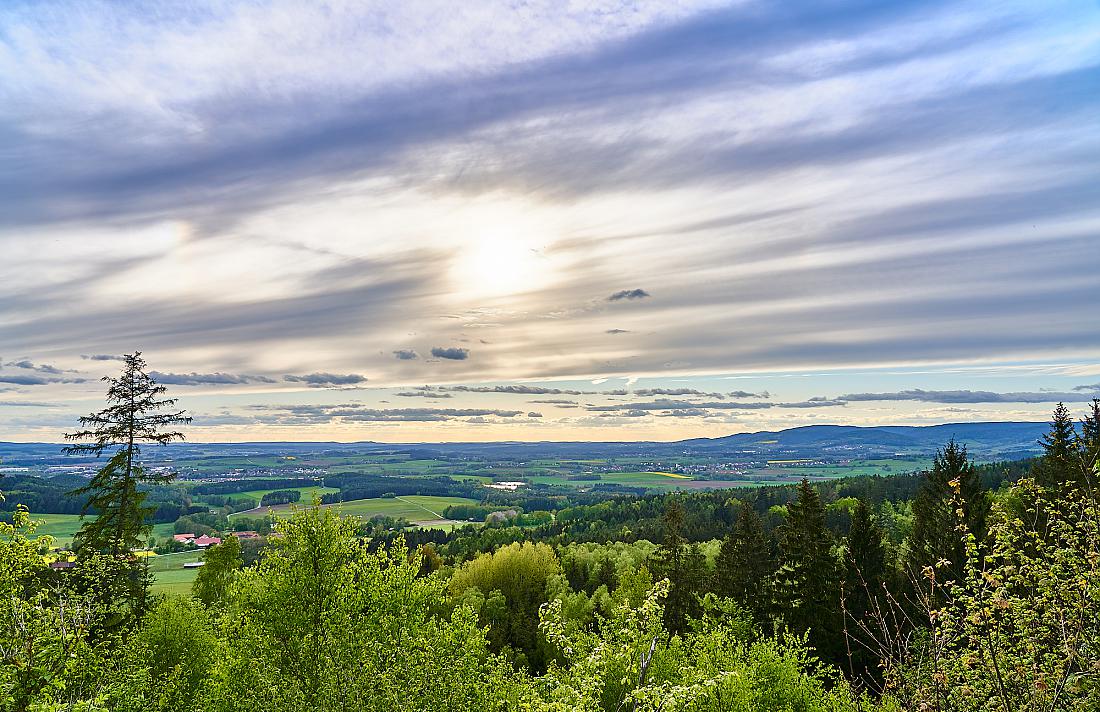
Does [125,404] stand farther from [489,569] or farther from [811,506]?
[489,569]

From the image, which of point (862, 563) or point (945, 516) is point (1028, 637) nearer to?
point (862, 563)

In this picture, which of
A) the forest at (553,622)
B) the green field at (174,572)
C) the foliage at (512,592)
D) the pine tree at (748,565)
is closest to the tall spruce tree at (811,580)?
the forest at (553,622)

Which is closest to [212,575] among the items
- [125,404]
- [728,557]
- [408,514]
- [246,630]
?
[125,404]

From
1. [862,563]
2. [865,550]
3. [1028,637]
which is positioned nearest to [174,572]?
[862,563]

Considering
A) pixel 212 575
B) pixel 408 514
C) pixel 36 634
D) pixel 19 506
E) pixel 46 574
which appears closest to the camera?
pixel 36 634

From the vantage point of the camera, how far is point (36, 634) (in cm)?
1513

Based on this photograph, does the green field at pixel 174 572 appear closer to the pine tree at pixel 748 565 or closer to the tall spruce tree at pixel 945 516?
the pine tree at pixel 748 565

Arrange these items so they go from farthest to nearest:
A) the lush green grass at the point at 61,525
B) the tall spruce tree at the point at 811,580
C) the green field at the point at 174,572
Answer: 1. the lush green grass at the point at 61,525
2. the green field at the point at 174,572
3. the tall spruce tree at the point at 811,580

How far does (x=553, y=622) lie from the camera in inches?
612

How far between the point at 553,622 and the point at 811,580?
1225 inches

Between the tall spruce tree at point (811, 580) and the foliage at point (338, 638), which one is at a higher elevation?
the foliage at point (338, 638)

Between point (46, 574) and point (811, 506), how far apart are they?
3822cm

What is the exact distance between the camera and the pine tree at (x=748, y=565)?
4571cm

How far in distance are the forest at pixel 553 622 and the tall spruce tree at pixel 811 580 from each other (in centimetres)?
12
